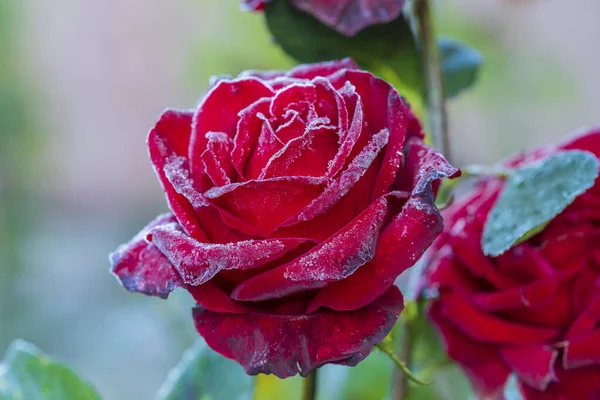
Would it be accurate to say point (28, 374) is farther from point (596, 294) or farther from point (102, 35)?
point (102, 35)

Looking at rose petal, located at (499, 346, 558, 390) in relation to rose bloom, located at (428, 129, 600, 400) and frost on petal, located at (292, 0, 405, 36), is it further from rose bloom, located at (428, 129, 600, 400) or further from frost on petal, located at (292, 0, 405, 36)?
frost on petal, located at (292, 0, 405, 36)

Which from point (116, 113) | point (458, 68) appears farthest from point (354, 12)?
point (116, 113)

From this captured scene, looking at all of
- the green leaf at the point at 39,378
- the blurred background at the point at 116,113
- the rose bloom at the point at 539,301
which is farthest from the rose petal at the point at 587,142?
the blurred background at the point at 116,113

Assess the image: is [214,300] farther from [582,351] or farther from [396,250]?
[582,351]

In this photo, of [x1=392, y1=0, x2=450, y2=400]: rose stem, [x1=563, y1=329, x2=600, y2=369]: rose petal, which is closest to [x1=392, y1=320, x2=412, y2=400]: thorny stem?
[x1=392, y1=0, x2=450, y2=400]: rose stem

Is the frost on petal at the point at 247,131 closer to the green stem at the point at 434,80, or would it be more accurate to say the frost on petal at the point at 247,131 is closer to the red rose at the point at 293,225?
the red rose at the point at 293,225

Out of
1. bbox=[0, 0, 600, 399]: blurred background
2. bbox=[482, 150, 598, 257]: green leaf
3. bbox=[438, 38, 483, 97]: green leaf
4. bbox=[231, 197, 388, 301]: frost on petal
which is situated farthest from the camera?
bbox=[0, 0, 600, 399]: blurred background

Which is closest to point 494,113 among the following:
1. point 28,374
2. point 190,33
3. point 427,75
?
point 190,33
